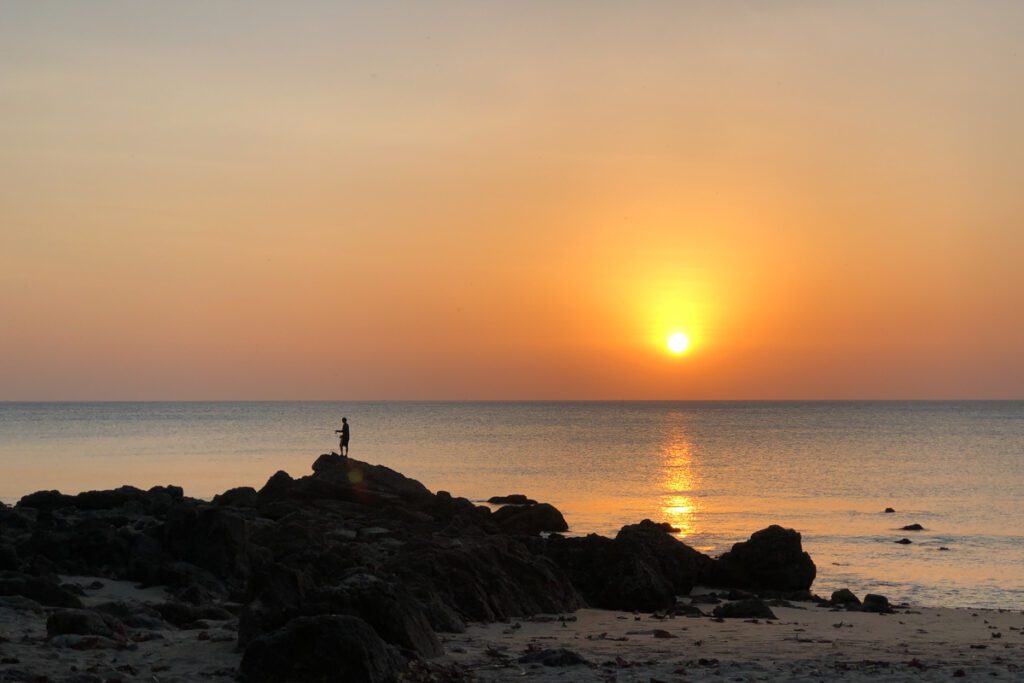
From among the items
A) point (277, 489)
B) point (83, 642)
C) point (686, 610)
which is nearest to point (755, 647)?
point (686, 610)

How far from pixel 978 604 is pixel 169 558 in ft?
71.4

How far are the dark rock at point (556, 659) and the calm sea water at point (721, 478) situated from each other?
1719 centimetres

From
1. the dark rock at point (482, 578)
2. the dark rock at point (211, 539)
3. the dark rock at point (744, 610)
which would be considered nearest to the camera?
the dark rock at point (482, 578)

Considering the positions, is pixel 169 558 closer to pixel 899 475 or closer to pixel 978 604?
pixel 978 604

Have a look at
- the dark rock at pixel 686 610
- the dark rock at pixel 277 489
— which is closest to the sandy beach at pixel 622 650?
the dark rock at pixel 686 610

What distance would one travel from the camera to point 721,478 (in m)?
84.5

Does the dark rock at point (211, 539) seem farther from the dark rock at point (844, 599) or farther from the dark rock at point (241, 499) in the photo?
the dark rock at point (844, 599)

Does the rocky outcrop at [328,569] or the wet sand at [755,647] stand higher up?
the rocky outcrop at [328,569]

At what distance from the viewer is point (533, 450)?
122125 mm

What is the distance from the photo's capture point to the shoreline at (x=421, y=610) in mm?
16094

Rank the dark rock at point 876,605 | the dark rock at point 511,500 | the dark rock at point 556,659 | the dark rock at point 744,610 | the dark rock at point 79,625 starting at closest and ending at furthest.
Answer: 1. the dark rock at point 79,625
2. the dark rock at point 556,659
3. the dark rock at point 744,610
4. the dark rock at point 876,605
5. the dark rock at point 511,500

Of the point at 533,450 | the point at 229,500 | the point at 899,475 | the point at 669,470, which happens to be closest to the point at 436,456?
the point at 533,450

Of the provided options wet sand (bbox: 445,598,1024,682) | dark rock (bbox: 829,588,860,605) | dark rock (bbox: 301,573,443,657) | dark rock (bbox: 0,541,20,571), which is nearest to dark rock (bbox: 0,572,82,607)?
dark rock (bbox: 0,541,20,571)

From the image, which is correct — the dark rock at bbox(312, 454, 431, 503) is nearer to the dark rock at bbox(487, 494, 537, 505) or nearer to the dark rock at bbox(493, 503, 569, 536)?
the dark rock at bbox(493, 503, 569, 536)
